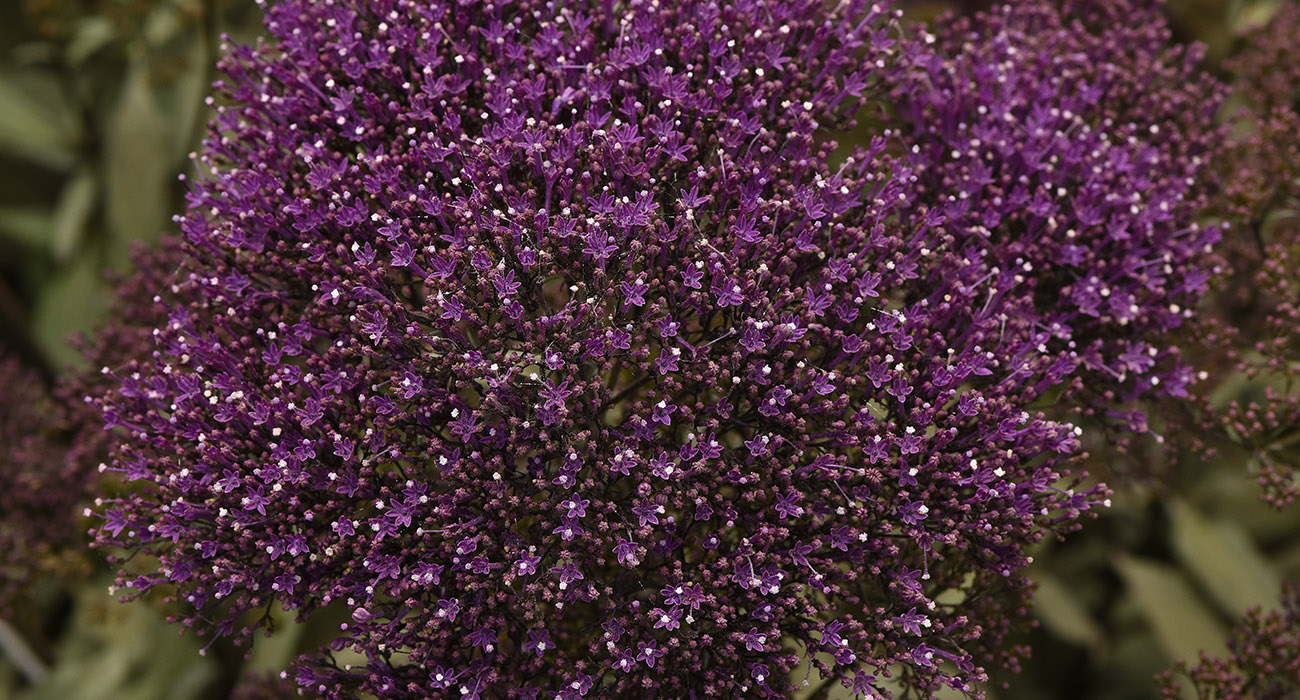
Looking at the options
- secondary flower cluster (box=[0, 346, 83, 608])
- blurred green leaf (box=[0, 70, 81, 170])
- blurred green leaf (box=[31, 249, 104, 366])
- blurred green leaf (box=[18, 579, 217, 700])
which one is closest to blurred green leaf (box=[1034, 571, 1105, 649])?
blurred green leaf (box=[18, 579, 217, 700])

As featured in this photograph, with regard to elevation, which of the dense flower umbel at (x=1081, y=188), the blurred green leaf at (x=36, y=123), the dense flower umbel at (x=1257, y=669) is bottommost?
the dense flower umbel at (x=1257, y=669)

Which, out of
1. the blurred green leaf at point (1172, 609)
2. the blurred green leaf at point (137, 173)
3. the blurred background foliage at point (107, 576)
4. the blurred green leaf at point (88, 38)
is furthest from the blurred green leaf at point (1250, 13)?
the blurred green leaf at point (88, 38)

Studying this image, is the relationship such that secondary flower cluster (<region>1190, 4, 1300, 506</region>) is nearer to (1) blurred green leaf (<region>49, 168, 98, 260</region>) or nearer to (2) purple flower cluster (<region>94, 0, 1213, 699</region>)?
(2) purple flower cluster (<region>94, 0, 1213, 699</region>)

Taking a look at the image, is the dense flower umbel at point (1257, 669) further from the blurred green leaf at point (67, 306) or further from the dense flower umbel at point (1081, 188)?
the blurred green leaf at point (67, 306)

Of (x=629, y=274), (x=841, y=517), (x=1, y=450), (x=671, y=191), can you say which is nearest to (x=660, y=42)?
(x=671, y=191)

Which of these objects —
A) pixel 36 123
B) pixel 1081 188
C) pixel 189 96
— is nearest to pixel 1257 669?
pixel 1081 188

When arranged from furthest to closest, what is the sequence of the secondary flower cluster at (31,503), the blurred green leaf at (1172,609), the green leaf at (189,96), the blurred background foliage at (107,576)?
the green leaf at (189,96) < the blurred background foliage at (107,576) < the blurred green leaf at (1172,609) < the secondary flower cluster at (31,503)
